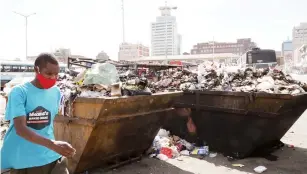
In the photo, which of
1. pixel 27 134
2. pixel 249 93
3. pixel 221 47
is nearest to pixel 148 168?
pixel 249 93

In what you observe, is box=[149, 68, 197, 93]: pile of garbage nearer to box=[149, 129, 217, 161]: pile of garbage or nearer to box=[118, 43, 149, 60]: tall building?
box=[149, 129, 217, 161]: pile of garbage

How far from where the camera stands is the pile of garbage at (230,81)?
16.6ft

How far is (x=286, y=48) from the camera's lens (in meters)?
153

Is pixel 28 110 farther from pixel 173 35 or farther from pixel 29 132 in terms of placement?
pixel 173 35

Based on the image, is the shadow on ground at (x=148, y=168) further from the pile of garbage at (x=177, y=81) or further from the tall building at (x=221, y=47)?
the tall building at (x=221, y=47)

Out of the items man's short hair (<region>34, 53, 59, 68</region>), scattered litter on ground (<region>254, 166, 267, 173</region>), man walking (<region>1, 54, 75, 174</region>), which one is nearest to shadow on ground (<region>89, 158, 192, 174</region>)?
scattered litter on ground (<region>254, 166, 267, 173</region>)

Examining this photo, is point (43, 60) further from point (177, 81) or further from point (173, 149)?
point (177, 81)

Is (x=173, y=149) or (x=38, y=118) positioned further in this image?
(x=173, y=149)

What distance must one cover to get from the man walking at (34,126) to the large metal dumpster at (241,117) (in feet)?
11.4

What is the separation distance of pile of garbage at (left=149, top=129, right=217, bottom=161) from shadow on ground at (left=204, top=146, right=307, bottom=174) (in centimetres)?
24

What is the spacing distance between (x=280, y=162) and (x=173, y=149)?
1.81m

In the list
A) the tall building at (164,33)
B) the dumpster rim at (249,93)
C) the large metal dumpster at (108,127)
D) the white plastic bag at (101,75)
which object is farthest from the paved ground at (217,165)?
the tall building at (164,33)

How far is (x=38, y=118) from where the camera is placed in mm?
2137

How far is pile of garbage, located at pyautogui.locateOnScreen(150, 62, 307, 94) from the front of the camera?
507 centimetres
